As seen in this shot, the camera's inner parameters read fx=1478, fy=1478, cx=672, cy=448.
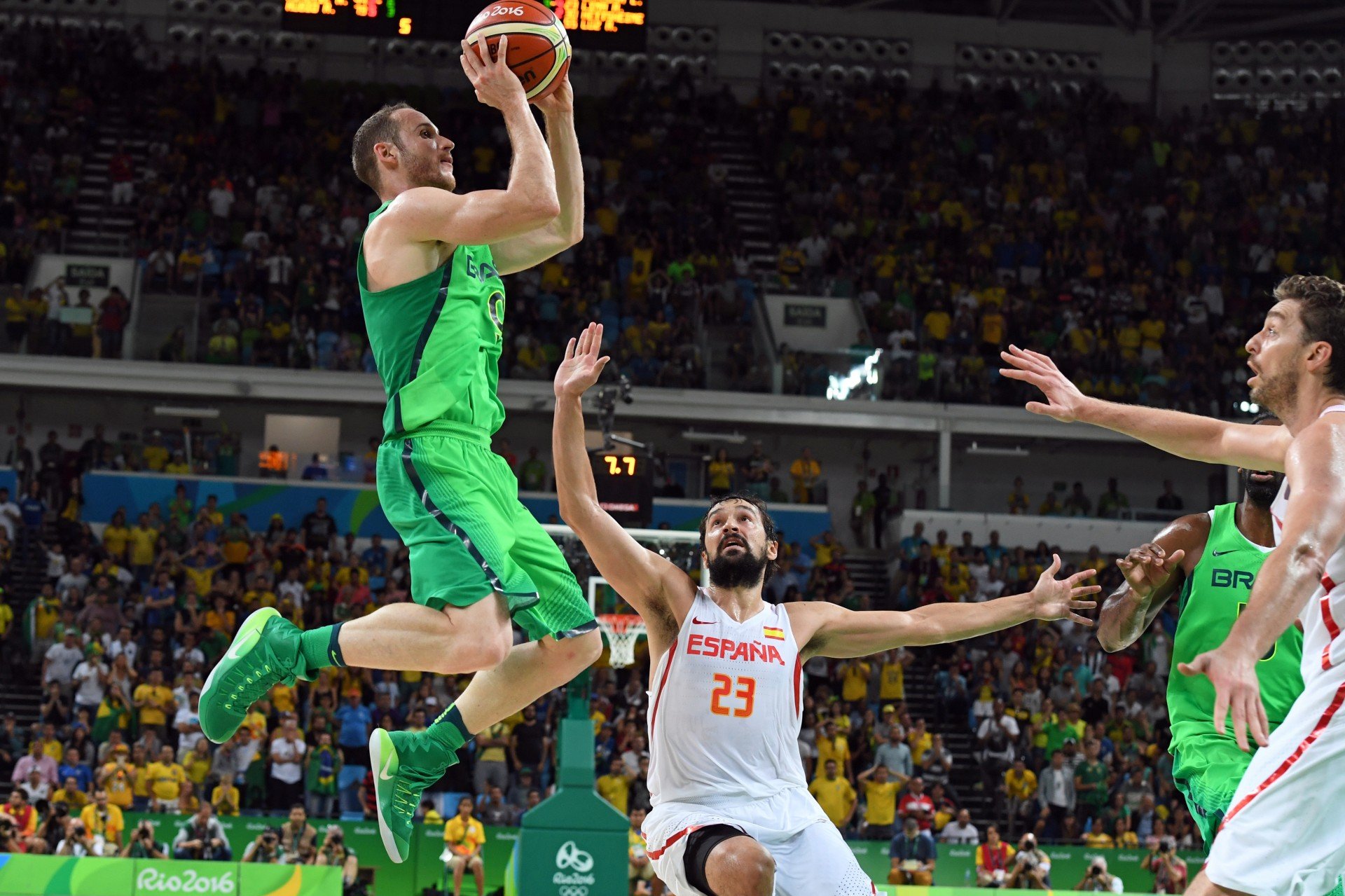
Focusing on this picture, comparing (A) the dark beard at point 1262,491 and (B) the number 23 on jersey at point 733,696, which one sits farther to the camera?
(B) the number 23 on jersey at point 733,696

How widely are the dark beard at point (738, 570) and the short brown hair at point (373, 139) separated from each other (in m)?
2.30

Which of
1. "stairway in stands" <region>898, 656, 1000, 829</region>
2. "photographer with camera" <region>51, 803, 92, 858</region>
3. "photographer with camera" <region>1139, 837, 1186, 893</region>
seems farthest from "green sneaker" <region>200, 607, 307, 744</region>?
"stairway in stands" <region>898, 656, 1000, 829</region>

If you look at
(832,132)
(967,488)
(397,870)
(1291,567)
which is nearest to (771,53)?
(832,132)

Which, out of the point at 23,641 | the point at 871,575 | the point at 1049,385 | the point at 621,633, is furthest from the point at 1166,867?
the point at 23,641

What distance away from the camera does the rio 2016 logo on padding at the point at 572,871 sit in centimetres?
1338

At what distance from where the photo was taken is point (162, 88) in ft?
108

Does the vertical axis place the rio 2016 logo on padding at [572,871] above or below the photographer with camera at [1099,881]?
above

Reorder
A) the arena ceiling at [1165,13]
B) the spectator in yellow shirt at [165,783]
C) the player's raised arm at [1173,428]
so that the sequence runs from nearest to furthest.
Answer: the player's raised arm at [1173,428]
the spectator in yellow shirt at [165,783]
the arena ceiling at [1165,13]

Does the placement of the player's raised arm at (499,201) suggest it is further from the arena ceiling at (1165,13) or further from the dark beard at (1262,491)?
the arena ceiling at (1165,13)

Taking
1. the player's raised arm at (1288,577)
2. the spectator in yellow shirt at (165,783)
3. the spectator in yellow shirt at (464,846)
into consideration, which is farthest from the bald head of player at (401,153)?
the spectator in yellow shirt at (165,783)

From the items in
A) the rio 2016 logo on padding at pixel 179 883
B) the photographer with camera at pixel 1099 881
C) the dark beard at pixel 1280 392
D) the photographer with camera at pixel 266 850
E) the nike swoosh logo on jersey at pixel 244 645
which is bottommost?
the photographer with camera at pixel 1099 881

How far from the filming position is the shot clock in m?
15.9

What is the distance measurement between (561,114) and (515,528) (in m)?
1.86

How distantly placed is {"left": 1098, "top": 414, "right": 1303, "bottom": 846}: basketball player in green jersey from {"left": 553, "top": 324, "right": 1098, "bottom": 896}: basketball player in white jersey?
0.27 m
